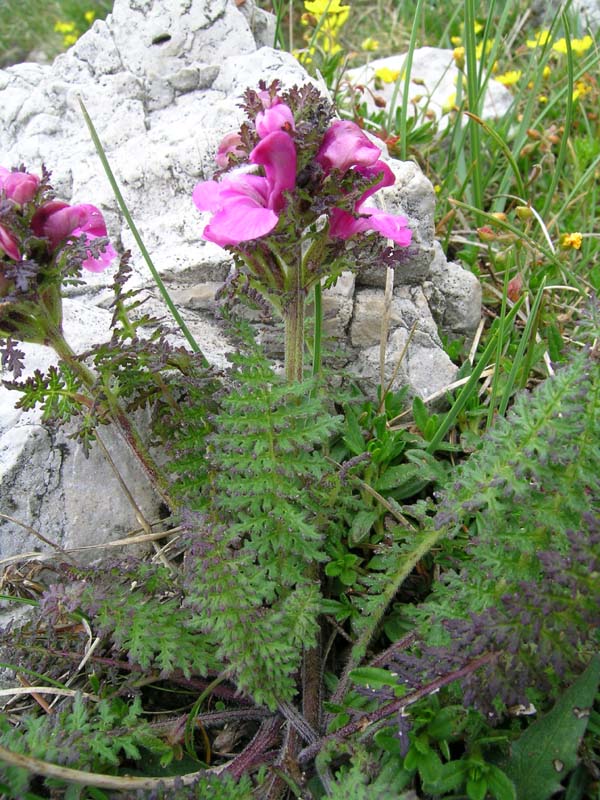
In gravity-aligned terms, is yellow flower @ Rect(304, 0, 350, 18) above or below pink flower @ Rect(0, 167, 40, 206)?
above

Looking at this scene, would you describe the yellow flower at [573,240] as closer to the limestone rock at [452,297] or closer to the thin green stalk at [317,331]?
the limestone rock at [452,297]

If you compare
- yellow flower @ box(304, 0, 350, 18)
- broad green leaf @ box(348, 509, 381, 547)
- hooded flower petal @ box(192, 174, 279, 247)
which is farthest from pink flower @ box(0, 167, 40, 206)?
yellow flower @ box(304, 0, 350, 18)

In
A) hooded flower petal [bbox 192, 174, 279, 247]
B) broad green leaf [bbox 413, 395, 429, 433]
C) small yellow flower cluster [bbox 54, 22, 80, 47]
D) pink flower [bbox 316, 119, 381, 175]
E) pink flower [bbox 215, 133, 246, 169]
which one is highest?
pink flower [bbox 316, 119, 381, 175]

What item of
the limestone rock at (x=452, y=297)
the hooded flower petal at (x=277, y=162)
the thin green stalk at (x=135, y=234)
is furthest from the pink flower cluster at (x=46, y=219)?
the limestone rock at (x=452, y=297)

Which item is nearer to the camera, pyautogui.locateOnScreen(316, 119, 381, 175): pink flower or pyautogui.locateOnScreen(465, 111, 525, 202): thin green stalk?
pyautogui.locateOnScreen(316, 119, 381, 175): pink flower

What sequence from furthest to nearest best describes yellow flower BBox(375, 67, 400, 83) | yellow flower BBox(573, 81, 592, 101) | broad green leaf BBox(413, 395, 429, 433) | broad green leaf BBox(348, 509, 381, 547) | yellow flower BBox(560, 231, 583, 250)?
yellow flower BBox(375, 67, 400, 83)
yellow flower BBox(573, 81, 592, 101)
yellow flower BBox(560, 231, 583, 250)
broad green leaf BBox(413, 395, 429, 433)
broad green leaf BBox(348, 509, 381, 547)

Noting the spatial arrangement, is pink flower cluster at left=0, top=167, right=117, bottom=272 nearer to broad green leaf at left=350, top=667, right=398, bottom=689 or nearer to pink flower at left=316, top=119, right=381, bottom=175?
pink flower at left=316, top=119, right=381, bottom=175

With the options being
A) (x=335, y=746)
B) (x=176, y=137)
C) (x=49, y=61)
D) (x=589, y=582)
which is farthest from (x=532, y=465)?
(x=49, y=61)

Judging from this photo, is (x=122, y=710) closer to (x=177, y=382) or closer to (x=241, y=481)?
(x=241, y=481)
